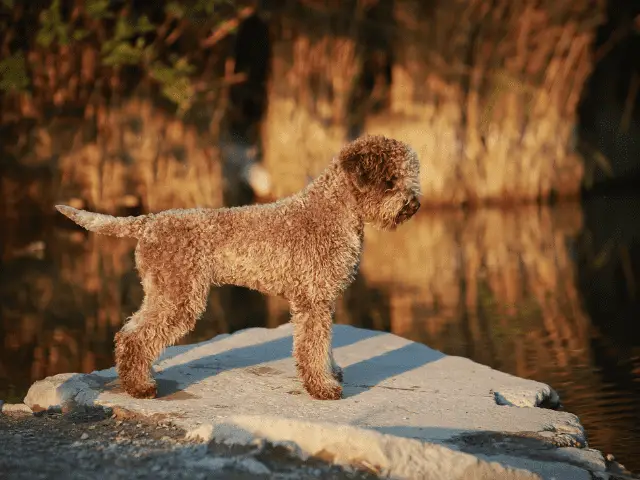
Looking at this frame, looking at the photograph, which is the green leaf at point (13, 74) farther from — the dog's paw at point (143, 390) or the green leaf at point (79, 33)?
the dog's paw at point (143, 390)

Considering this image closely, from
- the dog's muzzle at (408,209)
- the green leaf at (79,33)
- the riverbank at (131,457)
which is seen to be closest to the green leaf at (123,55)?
the green leaf at (79,33)

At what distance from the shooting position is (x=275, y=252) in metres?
6.93

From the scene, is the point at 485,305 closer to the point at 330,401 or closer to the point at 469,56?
the point at 330,401

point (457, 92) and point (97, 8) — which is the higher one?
point (97, 8)

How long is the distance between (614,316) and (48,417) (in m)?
6.50

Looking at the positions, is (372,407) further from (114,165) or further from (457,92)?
(114,165)

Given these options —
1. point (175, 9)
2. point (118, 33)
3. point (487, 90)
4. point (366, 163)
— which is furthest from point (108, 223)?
point (487, 90)

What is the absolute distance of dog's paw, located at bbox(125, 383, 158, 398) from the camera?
684 cm

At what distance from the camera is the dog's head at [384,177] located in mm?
6910

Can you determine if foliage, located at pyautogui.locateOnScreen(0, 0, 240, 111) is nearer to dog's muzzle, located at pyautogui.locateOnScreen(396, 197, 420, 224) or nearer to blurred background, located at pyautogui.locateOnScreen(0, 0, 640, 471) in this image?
blurred background, located at pyautogui.locateOnScreen(0, 0, 640, 471)

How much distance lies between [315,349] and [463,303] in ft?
18.1

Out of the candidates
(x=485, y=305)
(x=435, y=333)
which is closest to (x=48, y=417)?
(x=435, y=333)

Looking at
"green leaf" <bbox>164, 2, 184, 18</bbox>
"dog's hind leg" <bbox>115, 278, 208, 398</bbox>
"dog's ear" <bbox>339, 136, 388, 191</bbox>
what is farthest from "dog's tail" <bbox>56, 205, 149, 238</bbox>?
"green leaf" <bbox>164, 2, 184, 18</bbox>

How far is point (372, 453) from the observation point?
17.8ft
